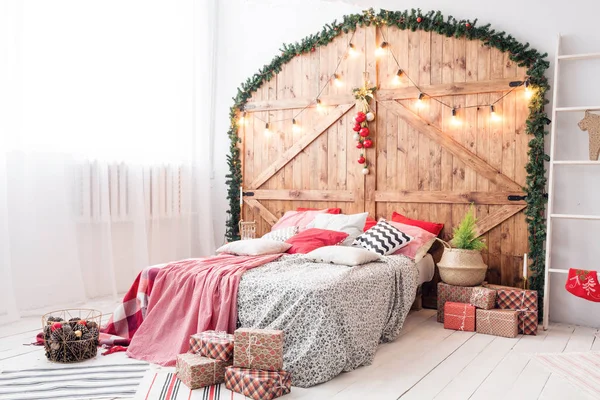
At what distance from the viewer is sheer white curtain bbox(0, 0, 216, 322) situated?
15.0 ft

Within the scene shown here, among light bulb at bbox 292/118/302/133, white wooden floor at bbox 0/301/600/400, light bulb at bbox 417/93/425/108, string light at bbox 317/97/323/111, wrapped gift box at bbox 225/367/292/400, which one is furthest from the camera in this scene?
light bulb at bbox 292/118/302/133

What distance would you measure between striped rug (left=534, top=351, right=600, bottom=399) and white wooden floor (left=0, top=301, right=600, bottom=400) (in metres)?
0.07

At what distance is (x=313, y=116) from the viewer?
583 centimetres

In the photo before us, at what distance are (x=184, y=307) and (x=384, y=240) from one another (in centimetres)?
180

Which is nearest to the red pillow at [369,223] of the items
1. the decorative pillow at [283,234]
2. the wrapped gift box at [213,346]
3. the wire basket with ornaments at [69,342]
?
the decorative pillow at [283,234]

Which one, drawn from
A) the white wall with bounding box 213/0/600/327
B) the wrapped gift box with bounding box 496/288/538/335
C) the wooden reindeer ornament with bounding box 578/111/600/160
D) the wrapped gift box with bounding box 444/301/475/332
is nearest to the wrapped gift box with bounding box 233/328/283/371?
the wrapped gift box with bounding box 444/301/475/332

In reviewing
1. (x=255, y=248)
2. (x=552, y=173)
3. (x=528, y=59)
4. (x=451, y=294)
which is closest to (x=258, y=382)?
(x=255, y=248)

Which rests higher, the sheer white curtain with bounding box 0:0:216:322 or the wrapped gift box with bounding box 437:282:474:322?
the sheer white curtain with bounding box 0:0:216:322

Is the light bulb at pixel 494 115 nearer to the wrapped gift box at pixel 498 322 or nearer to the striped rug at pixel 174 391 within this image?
the wrapped gift box at pixel 498 322

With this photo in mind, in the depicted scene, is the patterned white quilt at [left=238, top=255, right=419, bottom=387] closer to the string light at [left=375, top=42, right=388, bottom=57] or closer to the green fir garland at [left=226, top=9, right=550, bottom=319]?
the green fir garland at [left=226, top=9, right=550, bottom=319]

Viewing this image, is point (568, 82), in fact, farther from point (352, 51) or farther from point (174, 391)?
point (174, 391)

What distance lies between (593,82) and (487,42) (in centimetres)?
92

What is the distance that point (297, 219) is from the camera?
5.58 meters

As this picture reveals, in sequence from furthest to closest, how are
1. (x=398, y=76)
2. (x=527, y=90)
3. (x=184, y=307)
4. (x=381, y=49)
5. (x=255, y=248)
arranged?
(x=381, y=49) → (x=398, y=76) → (x=527, y=90) → (x=255, y=248) → (x=184, y=307)
